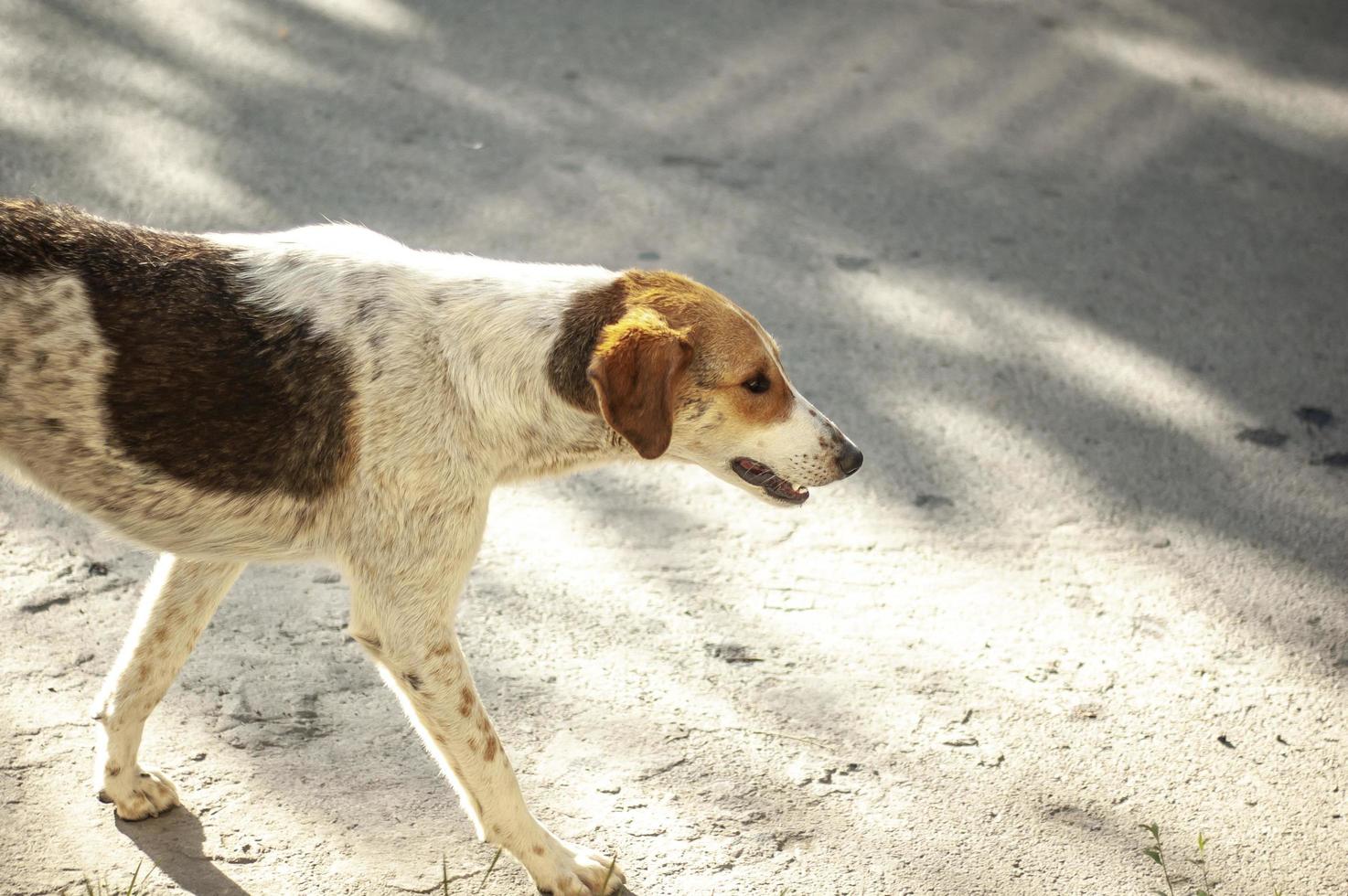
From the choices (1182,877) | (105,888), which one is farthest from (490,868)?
(1182,877)

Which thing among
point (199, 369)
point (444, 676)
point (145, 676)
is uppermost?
point (199, 369)

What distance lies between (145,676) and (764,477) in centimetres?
154

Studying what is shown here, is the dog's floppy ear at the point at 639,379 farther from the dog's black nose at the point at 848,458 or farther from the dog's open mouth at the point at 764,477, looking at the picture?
the dog's black nose at the point at 848,458

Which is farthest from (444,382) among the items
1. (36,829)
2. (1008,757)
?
(1008,757)

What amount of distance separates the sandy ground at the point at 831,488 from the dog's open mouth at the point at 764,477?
715 mm

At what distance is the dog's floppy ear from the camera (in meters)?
2.81

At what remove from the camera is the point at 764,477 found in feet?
10.5

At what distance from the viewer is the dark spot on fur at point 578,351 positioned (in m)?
2.94

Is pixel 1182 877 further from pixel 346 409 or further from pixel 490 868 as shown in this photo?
pixel 346 409

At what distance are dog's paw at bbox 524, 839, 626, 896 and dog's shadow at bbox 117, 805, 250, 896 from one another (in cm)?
66

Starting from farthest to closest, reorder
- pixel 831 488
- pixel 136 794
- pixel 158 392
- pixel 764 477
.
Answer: pixel 831 488, pixel 764 477, pixel 136 794, pixel 158 392

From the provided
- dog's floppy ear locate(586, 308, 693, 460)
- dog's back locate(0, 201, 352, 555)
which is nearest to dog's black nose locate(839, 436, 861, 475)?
dog's floppy ear locate(586, 308, 693, 460)

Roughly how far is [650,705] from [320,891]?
1.01 meters

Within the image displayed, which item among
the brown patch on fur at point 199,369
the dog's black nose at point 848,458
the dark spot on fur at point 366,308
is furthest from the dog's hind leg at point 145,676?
the dog's black nose at point 848,458
